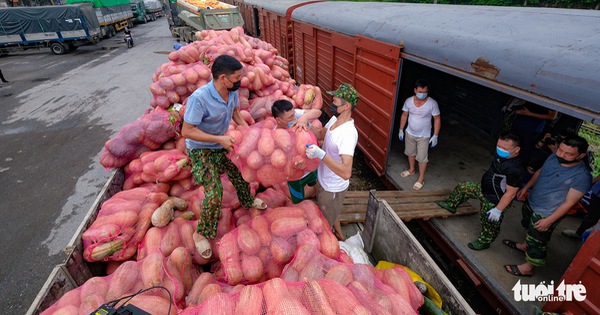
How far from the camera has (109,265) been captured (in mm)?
2992

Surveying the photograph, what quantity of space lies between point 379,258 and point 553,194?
1729mm

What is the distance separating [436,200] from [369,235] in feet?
4.76

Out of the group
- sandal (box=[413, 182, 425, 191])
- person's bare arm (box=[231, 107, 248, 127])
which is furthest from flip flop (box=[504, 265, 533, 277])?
person's bare arm (box=[231, 107, 248, 127])

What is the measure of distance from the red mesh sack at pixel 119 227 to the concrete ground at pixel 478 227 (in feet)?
11.5

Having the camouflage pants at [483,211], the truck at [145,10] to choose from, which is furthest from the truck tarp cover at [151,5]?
the camouflage pants at [483,211]

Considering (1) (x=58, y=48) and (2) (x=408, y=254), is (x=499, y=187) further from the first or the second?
(1) (x=58, y=48)

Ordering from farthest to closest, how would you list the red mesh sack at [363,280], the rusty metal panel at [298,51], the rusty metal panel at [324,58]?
the rusty metal panel at [298,51]
the rusty metal panel at [324,58]
the red mesh sack at [363,280]

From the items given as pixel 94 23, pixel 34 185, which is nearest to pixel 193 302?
pixel 34 185

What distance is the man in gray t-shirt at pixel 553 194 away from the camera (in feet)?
8.26

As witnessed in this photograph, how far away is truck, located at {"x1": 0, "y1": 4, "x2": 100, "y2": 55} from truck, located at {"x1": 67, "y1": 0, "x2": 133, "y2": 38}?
3.50 m

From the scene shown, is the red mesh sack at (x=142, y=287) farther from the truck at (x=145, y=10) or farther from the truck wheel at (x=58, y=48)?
the truck at (x=145, y=10)

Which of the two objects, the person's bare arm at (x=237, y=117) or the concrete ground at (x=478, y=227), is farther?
the person's bare arm at (x=237, y=117)

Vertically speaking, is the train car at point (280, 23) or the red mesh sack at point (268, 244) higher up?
the train car at point (280, 23)

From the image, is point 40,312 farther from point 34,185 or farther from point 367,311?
point 34,185
